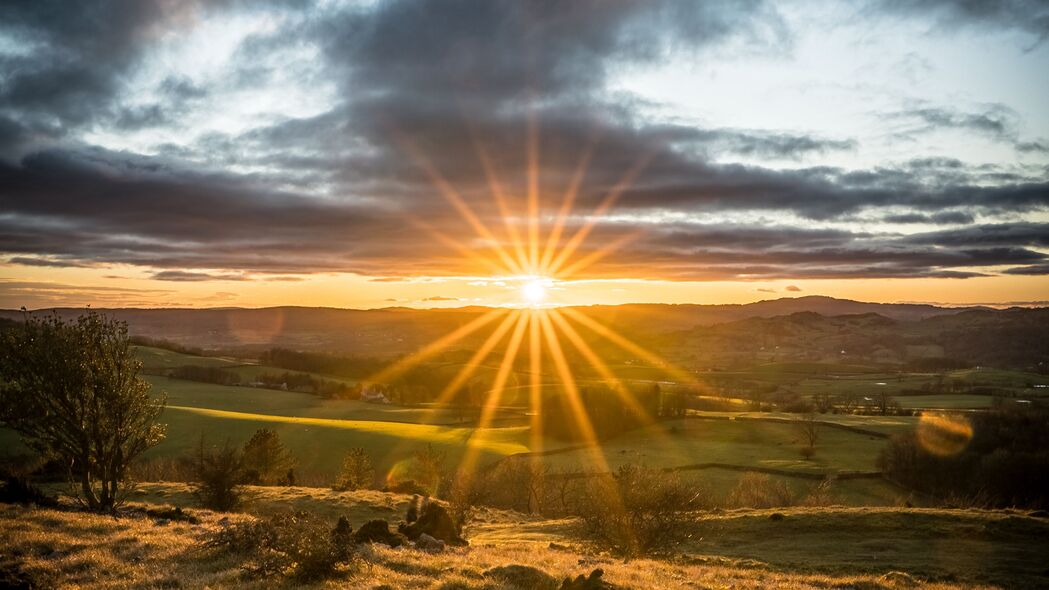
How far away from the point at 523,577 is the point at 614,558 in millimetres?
13643

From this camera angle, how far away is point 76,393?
30.9 metres

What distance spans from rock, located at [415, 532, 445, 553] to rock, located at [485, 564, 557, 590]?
313 inches

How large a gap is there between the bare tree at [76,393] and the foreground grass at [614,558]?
18.0ft

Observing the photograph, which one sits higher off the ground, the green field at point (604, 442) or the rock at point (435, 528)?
the rock at point (435, 528)

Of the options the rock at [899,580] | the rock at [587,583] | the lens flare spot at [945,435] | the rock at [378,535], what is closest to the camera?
the rock at [587,583]

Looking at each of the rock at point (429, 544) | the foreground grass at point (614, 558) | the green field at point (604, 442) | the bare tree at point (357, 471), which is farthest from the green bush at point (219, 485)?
the bare tree at point (357, 471)

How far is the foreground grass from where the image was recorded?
18.7m

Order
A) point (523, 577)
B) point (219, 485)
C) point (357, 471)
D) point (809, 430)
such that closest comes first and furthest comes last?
1. point (523, 577)
2. point (219, 485)
3. point (357, 471)
4. point (809, 430)

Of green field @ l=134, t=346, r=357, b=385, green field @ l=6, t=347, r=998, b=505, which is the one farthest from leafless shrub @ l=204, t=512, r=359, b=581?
green field @ l=134, t=346, r=357, b=385

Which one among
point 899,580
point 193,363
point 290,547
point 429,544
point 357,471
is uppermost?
point 290,547

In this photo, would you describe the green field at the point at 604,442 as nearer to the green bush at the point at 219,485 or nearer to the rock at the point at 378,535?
the green bush at the point at 219,485

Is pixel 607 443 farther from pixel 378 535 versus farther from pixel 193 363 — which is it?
pixel 193 363

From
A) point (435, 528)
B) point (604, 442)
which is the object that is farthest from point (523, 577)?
point (604, 442)

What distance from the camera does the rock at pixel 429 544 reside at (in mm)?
28562
